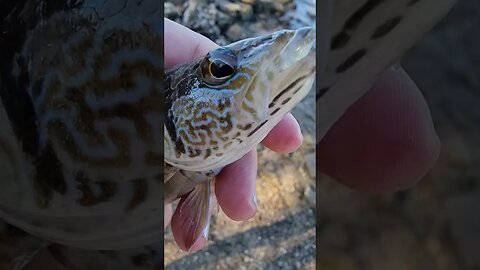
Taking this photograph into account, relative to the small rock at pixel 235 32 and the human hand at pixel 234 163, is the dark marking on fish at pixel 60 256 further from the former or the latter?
the small rock at pixel 235 32

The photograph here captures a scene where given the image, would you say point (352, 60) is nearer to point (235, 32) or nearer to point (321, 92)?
point (321, 92)

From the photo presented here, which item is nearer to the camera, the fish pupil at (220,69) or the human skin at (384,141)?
the fish pupil at (220,69)

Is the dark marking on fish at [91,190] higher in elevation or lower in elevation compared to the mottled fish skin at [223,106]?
lower

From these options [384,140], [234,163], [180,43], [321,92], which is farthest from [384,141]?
[180,43]

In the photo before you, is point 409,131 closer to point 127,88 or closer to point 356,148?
A: point 356,148

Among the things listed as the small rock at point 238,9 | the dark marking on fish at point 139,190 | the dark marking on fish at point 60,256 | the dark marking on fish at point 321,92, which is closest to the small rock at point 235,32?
the small rock at point 238,9

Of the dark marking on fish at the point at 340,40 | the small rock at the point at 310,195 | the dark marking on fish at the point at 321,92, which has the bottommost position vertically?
the small rock at the point at 310,195
